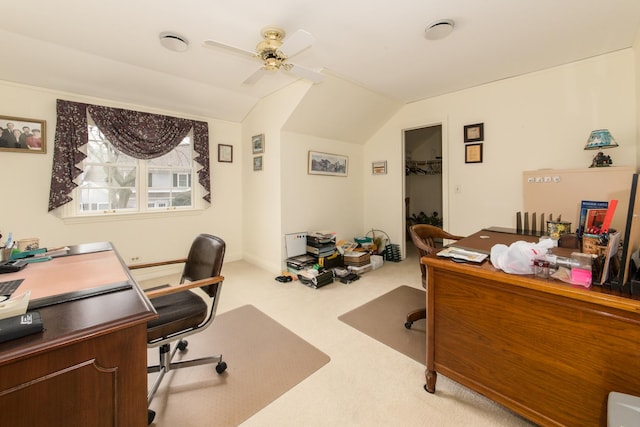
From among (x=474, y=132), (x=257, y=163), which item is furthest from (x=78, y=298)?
(x=474, y=132)

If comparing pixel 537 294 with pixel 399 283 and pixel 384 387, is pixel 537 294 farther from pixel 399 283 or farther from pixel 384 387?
pixel 399 283

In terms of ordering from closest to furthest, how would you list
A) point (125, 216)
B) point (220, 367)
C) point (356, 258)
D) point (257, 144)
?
point (220, 367) → point (125, 216) → point (356, 258) → point (257, 144)

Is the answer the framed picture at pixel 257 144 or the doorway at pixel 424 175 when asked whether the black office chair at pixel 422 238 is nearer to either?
the framed picture at pixel 257 144

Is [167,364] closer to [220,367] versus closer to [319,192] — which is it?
[220,367]

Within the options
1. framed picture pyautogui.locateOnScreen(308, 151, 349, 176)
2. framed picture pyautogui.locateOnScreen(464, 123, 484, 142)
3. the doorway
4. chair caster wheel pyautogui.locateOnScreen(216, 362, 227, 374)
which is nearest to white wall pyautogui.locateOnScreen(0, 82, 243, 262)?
framed picture pyautogui.locateOnScreen(308, 151, 349, 176)

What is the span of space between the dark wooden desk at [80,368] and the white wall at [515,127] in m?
3.89

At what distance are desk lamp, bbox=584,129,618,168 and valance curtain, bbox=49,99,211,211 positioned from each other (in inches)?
180

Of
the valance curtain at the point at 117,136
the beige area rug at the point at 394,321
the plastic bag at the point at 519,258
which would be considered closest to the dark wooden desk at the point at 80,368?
the plastic bag at the point at 519,258

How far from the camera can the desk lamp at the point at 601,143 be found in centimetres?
240

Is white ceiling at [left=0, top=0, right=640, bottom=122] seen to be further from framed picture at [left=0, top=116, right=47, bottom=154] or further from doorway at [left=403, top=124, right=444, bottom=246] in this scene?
doorway at [left=403, top=124, right=444, bottom=246]

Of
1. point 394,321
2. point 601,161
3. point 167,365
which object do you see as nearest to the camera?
point 167,365

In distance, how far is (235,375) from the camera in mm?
1701

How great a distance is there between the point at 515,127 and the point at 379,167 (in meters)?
1.96

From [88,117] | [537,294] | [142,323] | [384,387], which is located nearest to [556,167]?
[537,294]
